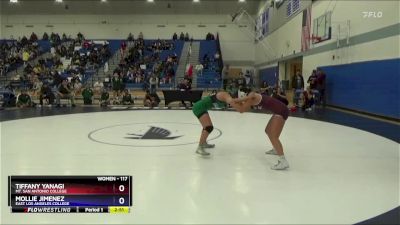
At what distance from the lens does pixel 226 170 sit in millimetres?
4695

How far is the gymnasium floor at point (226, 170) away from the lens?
321 cm

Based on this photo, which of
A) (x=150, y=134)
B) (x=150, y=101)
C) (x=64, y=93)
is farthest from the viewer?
(x=64, y=93)

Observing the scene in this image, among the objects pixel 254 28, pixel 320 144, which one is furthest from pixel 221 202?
pixel 254 28

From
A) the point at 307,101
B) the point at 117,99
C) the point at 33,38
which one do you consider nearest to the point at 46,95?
the point at 117,99

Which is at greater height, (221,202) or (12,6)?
(12,6)

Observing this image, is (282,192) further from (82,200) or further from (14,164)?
(14,164)

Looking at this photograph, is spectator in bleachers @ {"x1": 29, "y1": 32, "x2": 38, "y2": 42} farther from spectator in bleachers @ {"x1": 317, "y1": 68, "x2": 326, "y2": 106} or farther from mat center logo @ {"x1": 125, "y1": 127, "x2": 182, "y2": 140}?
mat center logo @ {"x1": 125, "y1": 127, "x2": 182, "y2": 140}

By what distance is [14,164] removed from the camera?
488cm

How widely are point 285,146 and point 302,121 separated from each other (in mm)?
3922

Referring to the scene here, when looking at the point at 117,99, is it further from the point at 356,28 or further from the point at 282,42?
the point at 282,42

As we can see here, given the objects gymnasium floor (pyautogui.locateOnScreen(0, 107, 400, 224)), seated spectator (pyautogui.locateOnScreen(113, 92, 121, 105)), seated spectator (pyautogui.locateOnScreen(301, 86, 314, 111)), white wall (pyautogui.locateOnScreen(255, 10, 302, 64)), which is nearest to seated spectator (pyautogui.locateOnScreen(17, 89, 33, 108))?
seated spectator (pyautogui.locateOnScreen(113, 92, 121, 105))

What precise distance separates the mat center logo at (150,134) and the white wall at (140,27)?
24313 mm
